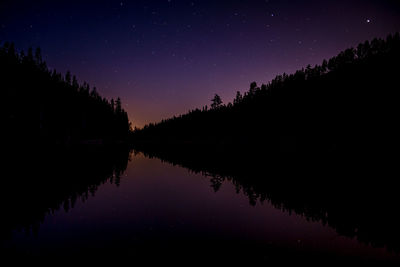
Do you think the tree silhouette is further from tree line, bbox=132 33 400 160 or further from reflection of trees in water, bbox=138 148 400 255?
reflection of trees in water, bbox=138 148 400 255

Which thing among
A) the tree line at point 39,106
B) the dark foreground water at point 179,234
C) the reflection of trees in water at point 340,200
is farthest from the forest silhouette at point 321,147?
the tree line at point 39,106

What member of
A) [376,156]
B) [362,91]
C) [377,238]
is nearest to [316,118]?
[362,91]

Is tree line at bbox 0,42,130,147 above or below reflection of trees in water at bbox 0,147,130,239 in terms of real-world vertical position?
above

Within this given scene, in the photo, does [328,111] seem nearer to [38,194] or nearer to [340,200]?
[340,200]

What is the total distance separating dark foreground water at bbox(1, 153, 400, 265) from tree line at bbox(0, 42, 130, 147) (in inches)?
1490

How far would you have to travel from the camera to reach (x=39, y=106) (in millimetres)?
51906

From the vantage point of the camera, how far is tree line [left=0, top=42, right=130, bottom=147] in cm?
4316

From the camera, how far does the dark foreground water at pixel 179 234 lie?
20.5 ft

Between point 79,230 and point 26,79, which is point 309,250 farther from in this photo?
point 26,79

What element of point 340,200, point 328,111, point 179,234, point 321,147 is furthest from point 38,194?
point 328,111

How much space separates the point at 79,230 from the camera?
7.84 m

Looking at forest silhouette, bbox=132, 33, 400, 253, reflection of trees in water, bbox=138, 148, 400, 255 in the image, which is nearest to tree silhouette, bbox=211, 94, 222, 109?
forest silhouette, bbox=132, 33, 400, 253

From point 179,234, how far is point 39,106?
58563mm

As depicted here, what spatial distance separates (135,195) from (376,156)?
37.4 meters
